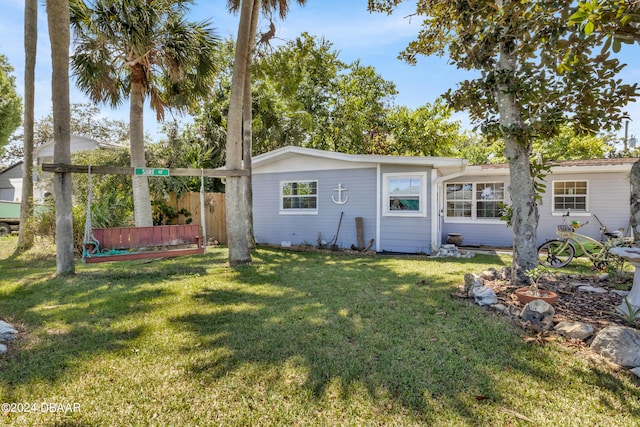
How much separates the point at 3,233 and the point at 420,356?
52.6 ft

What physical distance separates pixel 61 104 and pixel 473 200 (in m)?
10.8

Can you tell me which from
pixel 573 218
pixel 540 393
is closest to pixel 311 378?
pixel 540 393

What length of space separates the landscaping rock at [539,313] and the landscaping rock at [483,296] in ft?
1.75

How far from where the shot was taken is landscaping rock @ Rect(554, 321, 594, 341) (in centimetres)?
314

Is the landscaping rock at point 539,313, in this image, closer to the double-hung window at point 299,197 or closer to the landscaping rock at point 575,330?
the landscaping rock at point 575,330

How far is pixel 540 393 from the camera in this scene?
2.36m

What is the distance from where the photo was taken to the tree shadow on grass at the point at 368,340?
2.48 m

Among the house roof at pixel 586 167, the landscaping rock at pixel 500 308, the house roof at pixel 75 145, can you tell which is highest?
the house roof at pixel 75 145

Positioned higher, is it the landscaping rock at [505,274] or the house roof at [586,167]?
the house roof at [586,167]

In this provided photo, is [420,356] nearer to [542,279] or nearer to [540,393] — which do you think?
[540,393]

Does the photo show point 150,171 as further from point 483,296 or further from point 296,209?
point 483,296

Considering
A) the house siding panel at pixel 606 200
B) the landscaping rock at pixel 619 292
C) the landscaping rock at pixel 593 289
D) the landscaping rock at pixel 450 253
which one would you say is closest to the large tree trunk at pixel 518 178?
the landscaping rock at pixel 593 289

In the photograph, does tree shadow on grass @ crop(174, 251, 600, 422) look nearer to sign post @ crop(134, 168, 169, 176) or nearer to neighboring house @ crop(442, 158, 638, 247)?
sign post @ crop(134, 168, 169, 176)

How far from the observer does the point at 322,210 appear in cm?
1010
